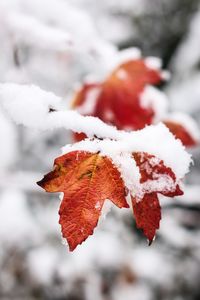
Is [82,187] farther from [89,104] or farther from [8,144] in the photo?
[8,144]

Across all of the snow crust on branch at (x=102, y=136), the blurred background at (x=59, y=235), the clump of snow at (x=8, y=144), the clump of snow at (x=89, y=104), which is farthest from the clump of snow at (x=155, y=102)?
the clump of snow at (x=8, y=144)

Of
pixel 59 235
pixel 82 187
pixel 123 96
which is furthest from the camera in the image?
pixel 59 235

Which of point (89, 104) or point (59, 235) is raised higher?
point (89, 104)

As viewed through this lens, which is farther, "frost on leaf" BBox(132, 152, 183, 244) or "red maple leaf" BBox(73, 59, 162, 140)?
"red maple leaf" BBox(73, 59, 162, 140)

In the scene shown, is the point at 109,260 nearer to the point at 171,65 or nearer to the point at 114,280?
the point at 114,280

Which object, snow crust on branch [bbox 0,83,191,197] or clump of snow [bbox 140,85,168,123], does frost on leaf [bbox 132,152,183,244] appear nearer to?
snow crust on branch [bbox 0,83,191,197]

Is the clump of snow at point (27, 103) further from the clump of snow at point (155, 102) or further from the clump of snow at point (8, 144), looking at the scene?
the clump of snow at point (8, 144)

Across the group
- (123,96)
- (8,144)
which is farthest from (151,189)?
(8,144)

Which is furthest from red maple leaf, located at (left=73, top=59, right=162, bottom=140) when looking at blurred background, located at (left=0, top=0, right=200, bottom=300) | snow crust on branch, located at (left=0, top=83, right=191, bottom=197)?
snow crust on branch, located at (left=0, top=83, right=191, bottom=197)
